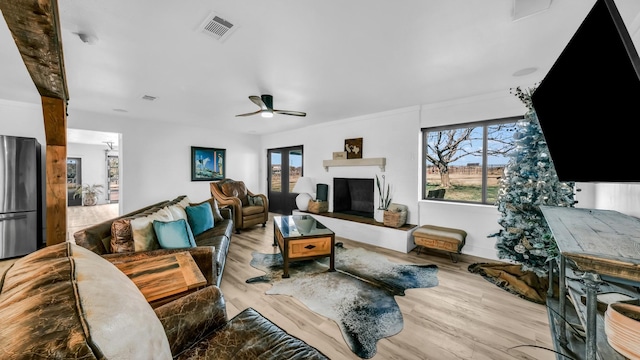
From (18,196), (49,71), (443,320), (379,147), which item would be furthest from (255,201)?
(443,320)

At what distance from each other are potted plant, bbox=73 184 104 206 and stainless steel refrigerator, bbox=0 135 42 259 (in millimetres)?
6188

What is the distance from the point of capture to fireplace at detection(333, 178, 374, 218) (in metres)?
4.66

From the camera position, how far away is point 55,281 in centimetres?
66

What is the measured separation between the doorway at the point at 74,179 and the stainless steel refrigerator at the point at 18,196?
6.37 meters

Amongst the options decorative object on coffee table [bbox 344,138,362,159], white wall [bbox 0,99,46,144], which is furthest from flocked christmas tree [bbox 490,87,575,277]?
white wall [bbox 0,99,46,144]

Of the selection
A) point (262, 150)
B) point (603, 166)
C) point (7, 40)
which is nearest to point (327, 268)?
point (603, 166)

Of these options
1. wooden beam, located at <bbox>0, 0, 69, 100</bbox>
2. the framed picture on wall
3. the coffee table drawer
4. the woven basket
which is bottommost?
the coffee table drawer

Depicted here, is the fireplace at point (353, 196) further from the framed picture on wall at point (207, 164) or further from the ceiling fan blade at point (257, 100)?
the framed picture on wall at point (207, 164)

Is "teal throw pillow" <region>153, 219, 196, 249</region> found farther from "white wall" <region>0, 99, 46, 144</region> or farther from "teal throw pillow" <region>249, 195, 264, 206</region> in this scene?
"white wall" <region>0, 99, 46, 144</region>

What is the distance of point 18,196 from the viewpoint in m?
3.27

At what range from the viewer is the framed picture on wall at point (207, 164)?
18.6ft

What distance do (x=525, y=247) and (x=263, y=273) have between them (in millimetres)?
2907

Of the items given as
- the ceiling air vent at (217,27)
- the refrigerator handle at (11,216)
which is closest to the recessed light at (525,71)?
the ceiling air vent at (217,27)

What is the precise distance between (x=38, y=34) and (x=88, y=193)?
10040 mm
